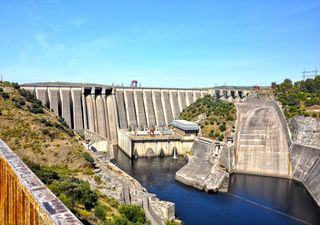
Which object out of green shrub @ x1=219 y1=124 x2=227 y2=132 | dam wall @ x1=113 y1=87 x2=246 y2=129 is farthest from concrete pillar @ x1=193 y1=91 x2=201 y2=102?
green shrub @ x1=219 y1=124 x2=227 y2=132

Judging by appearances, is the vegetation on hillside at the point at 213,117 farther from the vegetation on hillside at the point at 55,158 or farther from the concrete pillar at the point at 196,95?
the vegetation on hillside at the point at 55,158

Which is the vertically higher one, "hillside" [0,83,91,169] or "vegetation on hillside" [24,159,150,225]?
"hillside" [0,83,91,169]

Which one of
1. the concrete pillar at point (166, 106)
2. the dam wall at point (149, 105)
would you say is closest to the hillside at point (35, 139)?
the dam wall at point (149, 105)

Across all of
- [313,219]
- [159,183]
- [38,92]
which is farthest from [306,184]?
[38,92]

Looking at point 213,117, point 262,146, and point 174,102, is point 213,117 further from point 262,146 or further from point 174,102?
point 174,102

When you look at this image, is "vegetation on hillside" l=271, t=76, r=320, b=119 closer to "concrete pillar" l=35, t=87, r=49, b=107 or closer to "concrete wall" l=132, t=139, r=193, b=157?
"concrete wall" l=132, t=139, r=193, b=157

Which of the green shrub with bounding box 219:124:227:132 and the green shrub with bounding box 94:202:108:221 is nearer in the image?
the green shrub with bounding box 94:202:108:221
